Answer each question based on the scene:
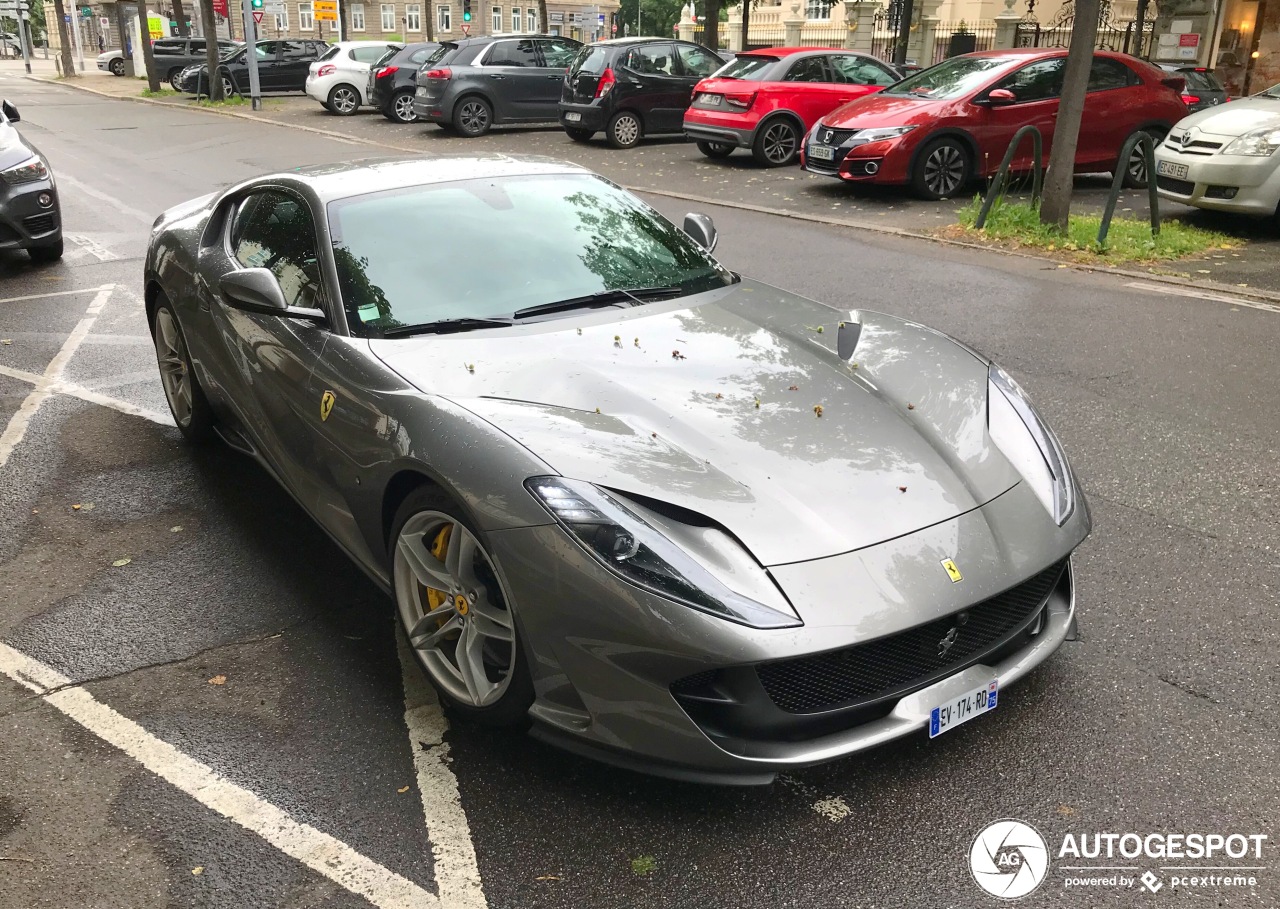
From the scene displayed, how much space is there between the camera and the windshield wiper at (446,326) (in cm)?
353

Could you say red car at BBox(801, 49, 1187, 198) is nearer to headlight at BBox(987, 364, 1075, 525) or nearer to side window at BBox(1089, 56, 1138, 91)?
side window at BBox(1089, 56, 1138, 91)

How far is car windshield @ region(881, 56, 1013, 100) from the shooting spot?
1234cm

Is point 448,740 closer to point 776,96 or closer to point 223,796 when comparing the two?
point 223,796

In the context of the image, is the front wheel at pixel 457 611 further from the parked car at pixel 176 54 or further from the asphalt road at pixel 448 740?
the parked car at pixel 176 54

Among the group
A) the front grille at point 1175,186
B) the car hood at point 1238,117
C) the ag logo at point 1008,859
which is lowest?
the ag logo at point 1008,859

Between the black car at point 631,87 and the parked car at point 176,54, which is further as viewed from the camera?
the parked car at point 176,54

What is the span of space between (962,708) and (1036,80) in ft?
37.5

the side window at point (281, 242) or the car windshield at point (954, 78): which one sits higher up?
the car windshield at point (954, 78)

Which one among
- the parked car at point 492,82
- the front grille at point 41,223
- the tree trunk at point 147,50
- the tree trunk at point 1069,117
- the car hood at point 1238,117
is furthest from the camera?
the tree trunk at point 147,50

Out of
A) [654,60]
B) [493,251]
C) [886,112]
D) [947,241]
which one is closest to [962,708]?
[493,251]

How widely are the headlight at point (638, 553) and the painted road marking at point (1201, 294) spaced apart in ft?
22.9

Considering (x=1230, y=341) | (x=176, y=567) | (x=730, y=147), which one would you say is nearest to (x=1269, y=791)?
(x=176, y=567)

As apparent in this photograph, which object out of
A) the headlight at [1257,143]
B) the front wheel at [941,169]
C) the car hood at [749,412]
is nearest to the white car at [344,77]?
the front wheel at [941,169]

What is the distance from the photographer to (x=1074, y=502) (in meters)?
3.10
